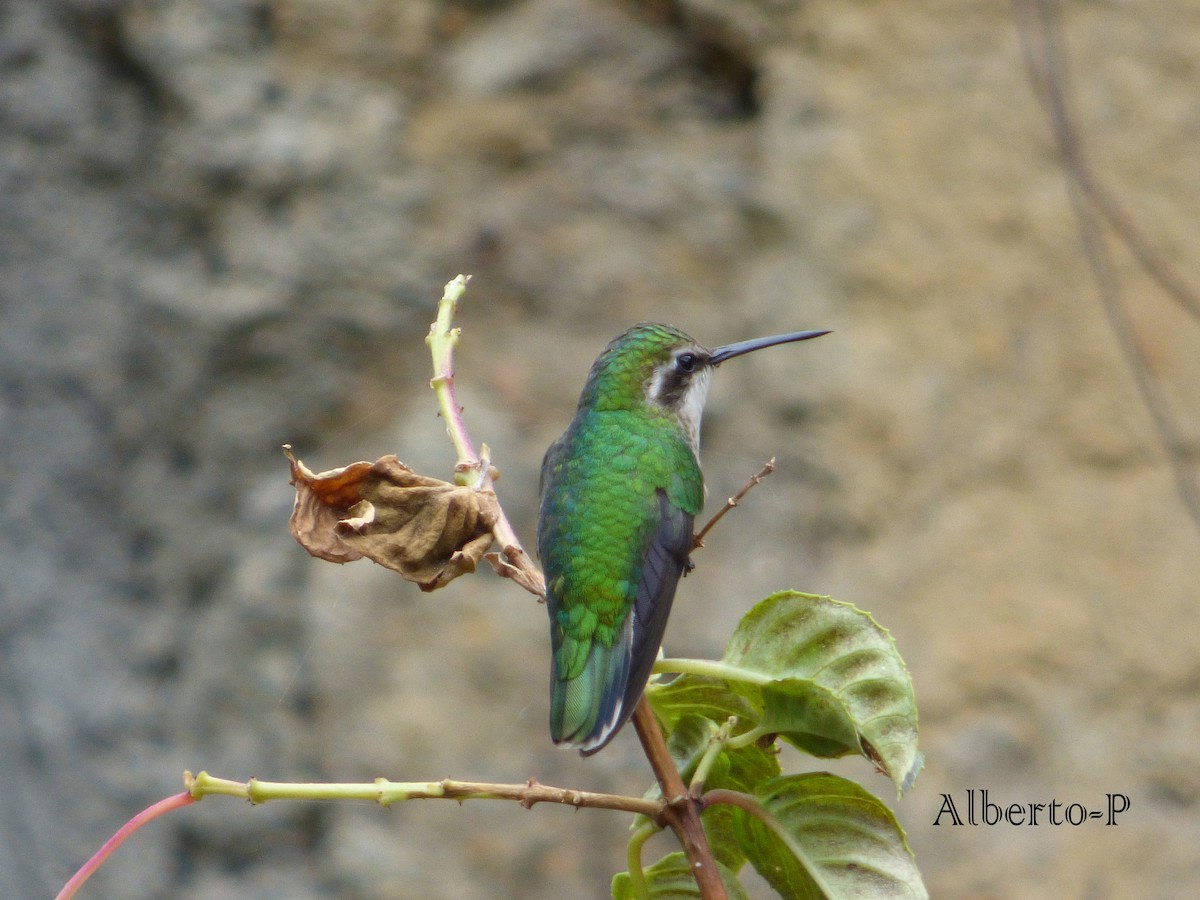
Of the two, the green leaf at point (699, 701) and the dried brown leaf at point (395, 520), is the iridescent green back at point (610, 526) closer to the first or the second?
the green leaf at point (699, 701)

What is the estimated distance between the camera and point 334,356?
4.90m

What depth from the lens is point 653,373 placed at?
2586mm

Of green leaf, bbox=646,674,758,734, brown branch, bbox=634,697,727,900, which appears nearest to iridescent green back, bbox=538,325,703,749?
green leaf, bbox=646,674,758,734

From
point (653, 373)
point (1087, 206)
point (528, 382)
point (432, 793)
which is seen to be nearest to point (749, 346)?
point (653, 373)

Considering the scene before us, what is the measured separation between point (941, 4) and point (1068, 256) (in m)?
1.16

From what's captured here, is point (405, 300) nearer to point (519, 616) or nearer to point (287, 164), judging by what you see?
point (287, 164)

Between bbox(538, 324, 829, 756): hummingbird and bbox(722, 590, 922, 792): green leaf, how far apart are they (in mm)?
292

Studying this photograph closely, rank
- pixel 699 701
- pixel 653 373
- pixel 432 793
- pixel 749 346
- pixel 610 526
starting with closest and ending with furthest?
pixel 432 793, pixel 699 701, pixel 610 526, pixel 749 346, pixel 653 373

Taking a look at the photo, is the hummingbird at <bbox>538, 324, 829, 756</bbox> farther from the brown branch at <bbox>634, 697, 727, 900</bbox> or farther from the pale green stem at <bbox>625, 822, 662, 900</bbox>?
the brown branch at <bbox>634, 697, 727, 900</bbox>

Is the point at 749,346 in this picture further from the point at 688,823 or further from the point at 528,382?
the point at 528,382

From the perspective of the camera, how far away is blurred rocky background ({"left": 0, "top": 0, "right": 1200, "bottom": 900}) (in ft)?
15.1

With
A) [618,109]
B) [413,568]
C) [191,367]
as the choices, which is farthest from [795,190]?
[413,568]

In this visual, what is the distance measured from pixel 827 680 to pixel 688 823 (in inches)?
8.4

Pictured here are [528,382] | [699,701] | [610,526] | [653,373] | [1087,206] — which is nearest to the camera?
[699,701]
